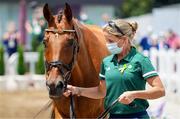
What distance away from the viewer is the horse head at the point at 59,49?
6094mm

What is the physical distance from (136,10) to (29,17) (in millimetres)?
25460

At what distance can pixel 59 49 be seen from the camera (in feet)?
20.8

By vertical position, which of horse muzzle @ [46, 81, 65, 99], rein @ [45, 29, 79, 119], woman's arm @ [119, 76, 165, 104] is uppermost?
rein @ [45, 29, 79, 119]

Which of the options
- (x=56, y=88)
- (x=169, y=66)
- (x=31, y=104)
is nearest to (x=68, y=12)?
(x=56, y=88)

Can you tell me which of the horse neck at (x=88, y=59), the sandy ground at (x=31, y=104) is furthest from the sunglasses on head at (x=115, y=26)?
the sandy ground at (x=31, y=104)

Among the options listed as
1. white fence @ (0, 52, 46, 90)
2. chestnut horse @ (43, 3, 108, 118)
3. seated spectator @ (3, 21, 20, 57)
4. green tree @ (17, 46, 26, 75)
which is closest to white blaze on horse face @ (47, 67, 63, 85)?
chestnut horse @ (43, 3, 108, 118)

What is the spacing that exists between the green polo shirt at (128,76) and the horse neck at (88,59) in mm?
1418

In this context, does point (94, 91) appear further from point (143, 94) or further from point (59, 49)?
point (143, 94)

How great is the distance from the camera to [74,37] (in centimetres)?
664

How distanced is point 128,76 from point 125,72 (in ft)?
0.13

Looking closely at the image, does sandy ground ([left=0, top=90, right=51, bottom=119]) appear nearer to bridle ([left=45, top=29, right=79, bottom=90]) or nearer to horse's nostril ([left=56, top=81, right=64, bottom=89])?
bridle ([left=45, top=29, right=79, bottom=90])

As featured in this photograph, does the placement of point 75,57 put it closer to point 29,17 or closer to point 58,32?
point 58,32

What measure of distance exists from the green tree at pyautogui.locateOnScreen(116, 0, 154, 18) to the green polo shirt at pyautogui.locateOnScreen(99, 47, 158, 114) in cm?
5325

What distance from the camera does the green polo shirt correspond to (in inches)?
218
